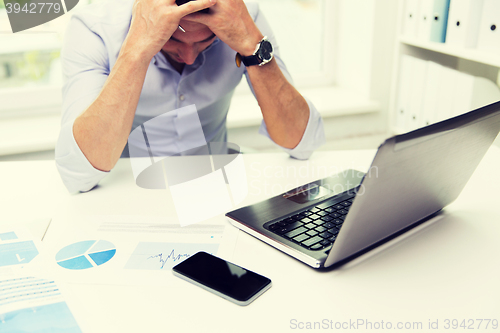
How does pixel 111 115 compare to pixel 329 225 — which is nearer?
pixel 329 225

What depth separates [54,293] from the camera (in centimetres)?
56

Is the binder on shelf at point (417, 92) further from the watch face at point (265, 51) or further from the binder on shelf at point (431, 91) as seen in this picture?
the watch face at point (265, 51)

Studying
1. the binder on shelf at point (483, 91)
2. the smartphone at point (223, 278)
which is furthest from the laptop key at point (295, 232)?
the binder on shelf at point (483, 91)

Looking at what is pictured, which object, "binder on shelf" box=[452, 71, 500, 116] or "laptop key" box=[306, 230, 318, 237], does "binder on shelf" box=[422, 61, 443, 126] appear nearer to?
"binder on shelf" box=[452, 71, 500, 116]

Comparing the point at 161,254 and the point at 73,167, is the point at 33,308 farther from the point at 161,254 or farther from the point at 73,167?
the point at 73,167

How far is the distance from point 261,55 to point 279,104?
0.46 ft

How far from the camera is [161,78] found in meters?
1.13

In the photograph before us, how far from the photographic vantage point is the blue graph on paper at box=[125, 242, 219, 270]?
626mm

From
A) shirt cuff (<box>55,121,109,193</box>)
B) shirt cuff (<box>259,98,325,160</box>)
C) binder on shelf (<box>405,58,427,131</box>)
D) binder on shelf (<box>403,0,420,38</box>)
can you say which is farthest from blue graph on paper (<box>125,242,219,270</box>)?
binder on shelf (<box>403,0,420,38</box>)

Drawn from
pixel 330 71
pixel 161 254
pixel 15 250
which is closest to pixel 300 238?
pixel 161 254

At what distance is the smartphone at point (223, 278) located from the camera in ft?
1.80

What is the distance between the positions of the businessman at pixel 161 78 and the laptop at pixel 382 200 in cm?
35

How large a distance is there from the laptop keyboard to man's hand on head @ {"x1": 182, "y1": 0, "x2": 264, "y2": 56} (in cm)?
48

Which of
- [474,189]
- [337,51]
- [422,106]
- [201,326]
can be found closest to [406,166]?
[201,326]
